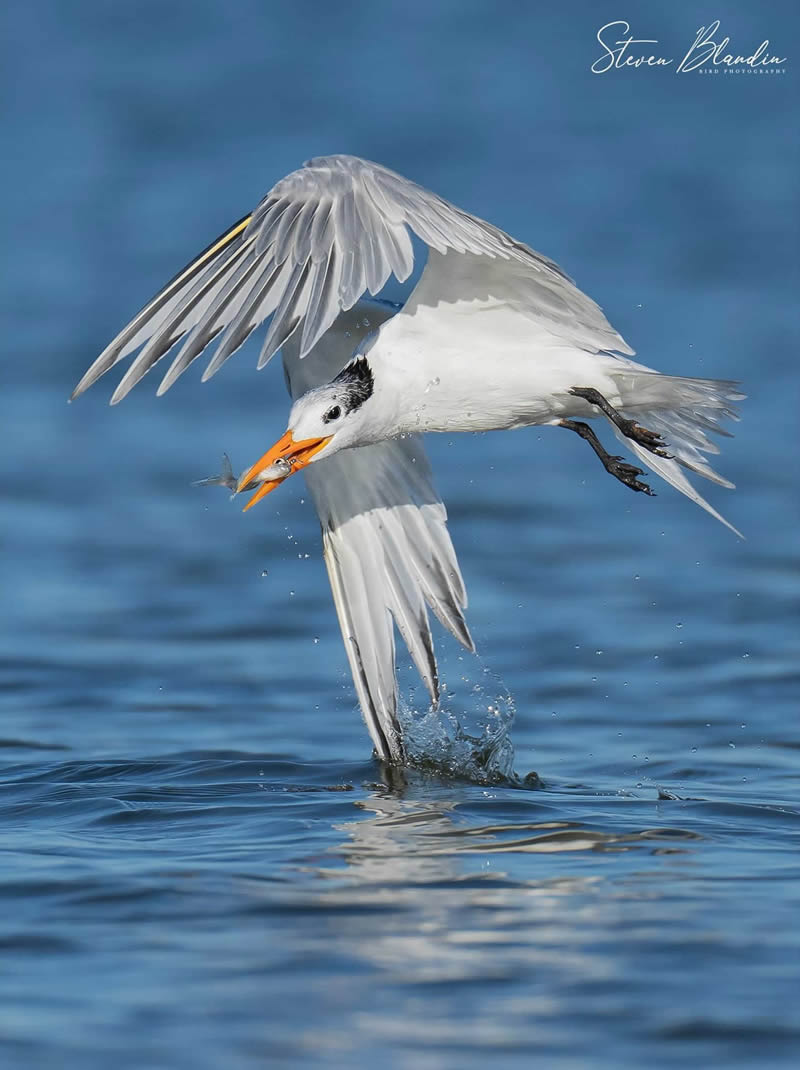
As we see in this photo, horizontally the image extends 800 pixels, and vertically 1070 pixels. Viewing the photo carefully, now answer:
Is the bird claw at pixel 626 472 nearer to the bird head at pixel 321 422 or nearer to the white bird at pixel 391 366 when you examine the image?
the white bird at pixel 391 366

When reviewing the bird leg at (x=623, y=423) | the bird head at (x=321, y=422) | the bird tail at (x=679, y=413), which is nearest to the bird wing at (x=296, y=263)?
the bird head at (x=321, y=422)

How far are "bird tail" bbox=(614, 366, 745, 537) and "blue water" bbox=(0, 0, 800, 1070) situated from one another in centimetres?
106

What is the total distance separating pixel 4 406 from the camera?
11.6 metres

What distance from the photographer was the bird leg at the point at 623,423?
5.94 meters

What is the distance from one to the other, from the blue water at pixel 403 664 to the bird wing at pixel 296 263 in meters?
1.41

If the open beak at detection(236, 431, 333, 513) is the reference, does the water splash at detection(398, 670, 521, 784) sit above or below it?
below

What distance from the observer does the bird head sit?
5641 millimetres

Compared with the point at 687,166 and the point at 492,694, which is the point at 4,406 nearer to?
the point at 492,694

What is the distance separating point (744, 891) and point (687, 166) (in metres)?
11.1
